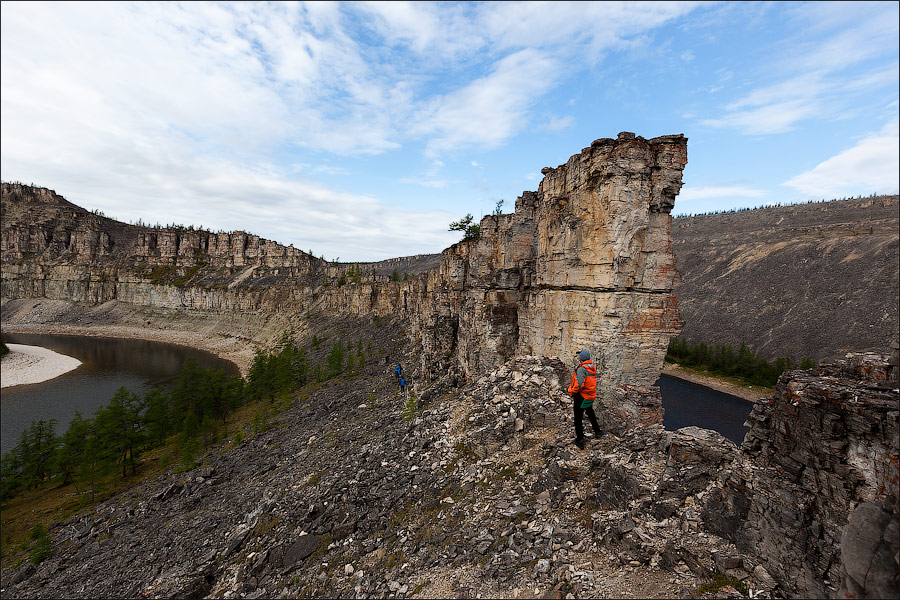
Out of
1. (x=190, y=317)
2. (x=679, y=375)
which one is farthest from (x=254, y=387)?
(x=190, y=317)

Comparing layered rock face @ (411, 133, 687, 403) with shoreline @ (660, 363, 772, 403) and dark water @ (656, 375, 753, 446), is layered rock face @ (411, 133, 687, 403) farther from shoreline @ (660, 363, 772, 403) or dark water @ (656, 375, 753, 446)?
shoreline @ (660, 363, 772, 403)

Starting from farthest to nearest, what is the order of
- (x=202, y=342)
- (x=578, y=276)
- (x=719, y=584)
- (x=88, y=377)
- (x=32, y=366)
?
(x=202, y=342) → (x=32, y=366) → (x=88, y=377) → (x=578, y=276) → (x=719, y=584)

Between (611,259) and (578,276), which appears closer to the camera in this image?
(611,259)

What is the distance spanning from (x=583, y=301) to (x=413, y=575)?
30.4ft

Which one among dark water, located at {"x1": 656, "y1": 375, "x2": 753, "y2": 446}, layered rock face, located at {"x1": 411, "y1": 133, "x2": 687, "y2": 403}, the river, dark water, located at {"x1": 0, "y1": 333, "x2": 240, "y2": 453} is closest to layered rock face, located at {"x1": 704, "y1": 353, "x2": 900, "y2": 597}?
layered rock face, located at {"x1": 411, "y1": 133, "x2": 687, "y2": 403}

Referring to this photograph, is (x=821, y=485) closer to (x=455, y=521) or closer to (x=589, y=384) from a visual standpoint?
(x=589, y=384)

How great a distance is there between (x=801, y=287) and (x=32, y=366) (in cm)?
13229

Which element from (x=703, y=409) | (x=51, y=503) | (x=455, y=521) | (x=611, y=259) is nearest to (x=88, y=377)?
(x=51, y=503)

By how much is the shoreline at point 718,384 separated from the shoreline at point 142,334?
251ft

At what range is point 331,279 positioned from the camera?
3479 inches

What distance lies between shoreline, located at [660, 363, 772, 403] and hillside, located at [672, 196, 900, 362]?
1262 cm

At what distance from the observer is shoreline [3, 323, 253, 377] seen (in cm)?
8119

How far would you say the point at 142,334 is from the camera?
9900cm

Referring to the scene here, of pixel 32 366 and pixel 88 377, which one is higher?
pixel 32 366
